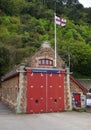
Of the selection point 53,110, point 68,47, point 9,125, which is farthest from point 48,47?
point 68,47

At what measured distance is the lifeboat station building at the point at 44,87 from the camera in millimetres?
23688

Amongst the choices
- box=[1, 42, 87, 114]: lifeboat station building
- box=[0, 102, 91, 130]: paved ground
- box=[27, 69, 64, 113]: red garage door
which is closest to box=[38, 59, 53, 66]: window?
box=[1, 42, 87, 114]: lifeboat station building

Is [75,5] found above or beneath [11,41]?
above

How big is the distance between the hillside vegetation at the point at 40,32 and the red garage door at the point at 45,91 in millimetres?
22053

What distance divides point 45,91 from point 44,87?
13.8 inches

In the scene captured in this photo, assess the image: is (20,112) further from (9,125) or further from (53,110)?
(9,125)

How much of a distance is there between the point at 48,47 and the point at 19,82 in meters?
4.20

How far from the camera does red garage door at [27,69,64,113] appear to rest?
23828 mm

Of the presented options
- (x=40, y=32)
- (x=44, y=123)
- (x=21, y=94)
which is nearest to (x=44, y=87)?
(x=21, y=94)

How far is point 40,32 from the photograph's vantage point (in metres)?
75.5

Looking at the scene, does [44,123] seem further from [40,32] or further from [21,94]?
[40,32]

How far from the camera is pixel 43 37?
227ft

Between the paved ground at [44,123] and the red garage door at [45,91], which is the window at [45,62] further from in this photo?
the paved ground at [44,123]

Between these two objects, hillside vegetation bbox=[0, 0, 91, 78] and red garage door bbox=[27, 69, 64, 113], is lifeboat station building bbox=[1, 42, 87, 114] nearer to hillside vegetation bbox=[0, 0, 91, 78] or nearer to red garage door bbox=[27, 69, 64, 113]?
red garage door bbox=[27, 69, 64, 113]
